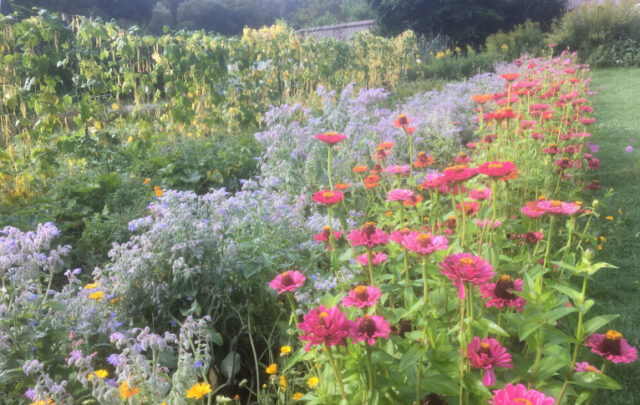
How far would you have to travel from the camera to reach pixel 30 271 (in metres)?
1.60

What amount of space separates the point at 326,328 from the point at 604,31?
15.7 meters

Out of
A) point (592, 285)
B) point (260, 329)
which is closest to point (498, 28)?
point (592, 285)

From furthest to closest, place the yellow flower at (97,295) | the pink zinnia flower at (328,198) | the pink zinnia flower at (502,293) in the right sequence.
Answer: the yellow flower at (97,295)
the pink zinnia flower at (328,198)
the pink zinnia flower at (502,293)

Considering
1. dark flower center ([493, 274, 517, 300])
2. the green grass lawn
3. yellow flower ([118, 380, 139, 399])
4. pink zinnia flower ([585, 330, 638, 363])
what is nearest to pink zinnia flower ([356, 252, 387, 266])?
dark flower center ([493, 274, 517, 300])

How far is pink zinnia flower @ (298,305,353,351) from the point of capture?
0.88 m

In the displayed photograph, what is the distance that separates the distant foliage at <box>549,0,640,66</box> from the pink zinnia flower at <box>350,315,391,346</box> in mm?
14357

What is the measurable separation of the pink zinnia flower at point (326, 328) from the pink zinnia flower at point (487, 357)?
31 cm

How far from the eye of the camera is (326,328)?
2.96 feet

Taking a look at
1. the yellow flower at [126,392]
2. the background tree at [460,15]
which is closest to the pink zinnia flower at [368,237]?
the yellow flower at [126,392]

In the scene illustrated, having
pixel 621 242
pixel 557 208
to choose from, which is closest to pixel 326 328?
pixel 557 208

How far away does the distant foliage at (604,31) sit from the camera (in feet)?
41.1

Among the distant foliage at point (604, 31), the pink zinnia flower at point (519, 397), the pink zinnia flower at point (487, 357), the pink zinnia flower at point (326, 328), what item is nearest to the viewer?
the pink zinnia flower at point (519, 397)

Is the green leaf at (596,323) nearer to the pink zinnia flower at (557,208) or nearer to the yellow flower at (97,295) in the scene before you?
the pink zinnia flower at (557,208)

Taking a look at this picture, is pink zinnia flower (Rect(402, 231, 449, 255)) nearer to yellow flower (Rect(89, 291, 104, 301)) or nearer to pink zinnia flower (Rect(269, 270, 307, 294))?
pink zinnia flower (Rect(269, 270, 307, 294))
